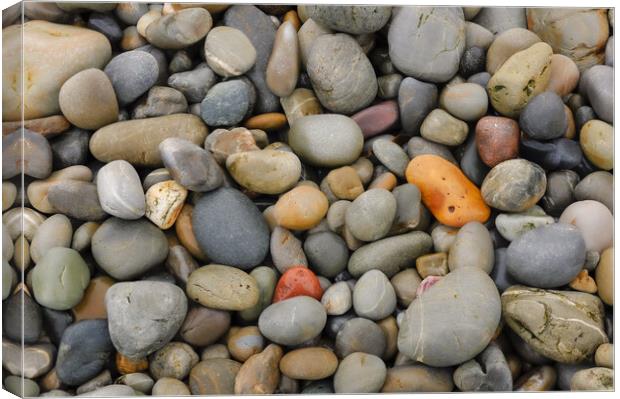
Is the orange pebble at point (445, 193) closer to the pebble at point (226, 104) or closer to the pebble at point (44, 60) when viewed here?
the pebble at point (226, 104)

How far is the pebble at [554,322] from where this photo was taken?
1.08m

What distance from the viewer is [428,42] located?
44.8 inches

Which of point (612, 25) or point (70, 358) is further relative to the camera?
point (612, 25)

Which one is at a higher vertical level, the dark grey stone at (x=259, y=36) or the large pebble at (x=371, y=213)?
the dark grey stone at (x=259, y=36)

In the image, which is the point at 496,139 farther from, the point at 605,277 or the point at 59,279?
the point at 59,279

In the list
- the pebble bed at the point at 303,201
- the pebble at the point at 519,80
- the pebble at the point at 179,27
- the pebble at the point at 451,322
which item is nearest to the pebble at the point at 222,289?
the pebble bed at the point at 303,201

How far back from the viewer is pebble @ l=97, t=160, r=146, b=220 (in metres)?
1.07

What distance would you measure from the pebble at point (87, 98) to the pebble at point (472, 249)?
0.51 m

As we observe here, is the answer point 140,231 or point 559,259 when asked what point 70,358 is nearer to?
point 140,231

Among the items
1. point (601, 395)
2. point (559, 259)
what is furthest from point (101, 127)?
point (601, 395)

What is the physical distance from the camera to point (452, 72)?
1151 mm

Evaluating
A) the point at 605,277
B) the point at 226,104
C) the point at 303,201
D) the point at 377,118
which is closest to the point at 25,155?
the point at 226,104

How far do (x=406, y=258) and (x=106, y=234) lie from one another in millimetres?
409

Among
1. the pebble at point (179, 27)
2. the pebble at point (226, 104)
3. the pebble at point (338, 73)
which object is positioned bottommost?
the pebble at point (226, 104)
